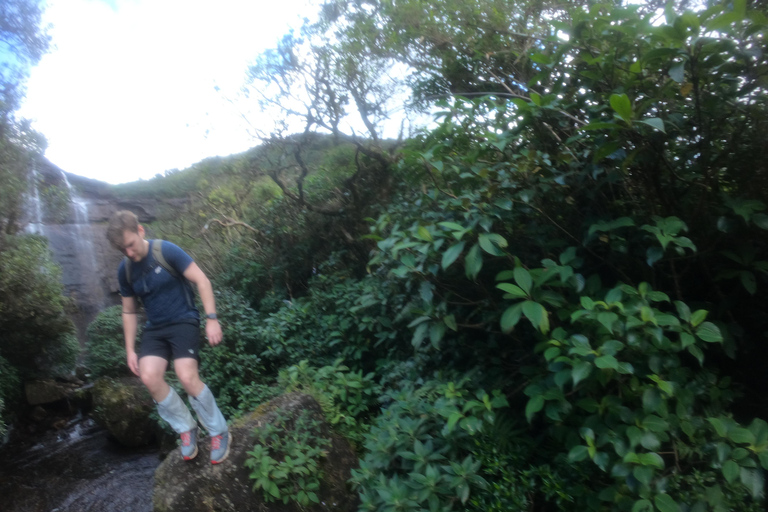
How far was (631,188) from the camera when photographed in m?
3.16

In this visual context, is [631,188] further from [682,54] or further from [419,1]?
[419,1]

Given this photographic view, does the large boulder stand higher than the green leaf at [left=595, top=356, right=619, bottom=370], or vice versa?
the green leaf at [left=595, top=356, right=619, bottom=370]

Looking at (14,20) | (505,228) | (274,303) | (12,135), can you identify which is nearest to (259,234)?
(274,303)

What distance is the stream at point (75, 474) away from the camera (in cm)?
523

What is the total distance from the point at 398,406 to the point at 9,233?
760 cm

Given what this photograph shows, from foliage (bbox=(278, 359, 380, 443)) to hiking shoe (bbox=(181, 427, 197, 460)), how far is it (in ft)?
2.99

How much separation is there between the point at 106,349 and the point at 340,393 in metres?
6.08

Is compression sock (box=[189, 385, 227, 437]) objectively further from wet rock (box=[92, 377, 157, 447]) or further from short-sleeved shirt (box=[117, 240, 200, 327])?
wet rock (box=[92, 377, 157, 447])

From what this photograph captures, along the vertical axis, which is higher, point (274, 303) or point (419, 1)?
point (419, 1)

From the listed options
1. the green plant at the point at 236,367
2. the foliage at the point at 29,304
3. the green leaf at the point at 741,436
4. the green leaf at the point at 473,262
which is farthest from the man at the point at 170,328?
the foliage at the point at 29,304

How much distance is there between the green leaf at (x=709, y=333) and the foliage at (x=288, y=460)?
8.18 feet

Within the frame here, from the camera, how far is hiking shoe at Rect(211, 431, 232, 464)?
351 centimetres

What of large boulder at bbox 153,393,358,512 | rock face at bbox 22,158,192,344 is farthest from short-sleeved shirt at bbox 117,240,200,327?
rock face at bbox 22,158,192,344

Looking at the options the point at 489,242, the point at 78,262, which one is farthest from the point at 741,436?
the point at 78,262
